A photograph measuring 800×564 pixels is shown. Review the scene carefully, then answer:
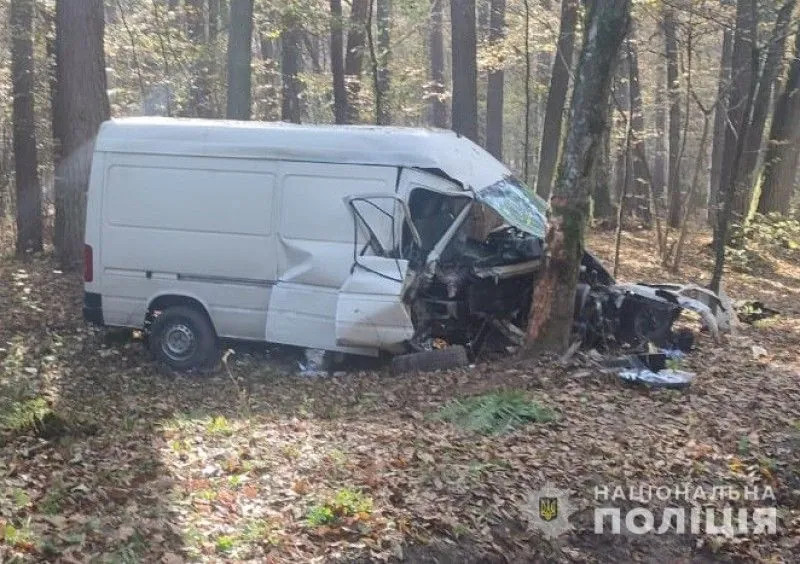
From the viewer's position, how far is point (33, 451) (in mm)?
6160

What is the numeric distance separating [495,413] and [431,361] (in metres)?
2.11

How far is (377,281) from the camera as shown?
29.5 feet

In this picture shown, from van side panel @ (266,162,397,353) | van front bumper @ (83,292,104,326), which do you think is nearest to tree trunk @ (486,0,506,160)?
van side panel @ (266,162,397,353)

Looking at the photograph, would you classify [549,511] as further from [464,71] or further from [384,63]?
[384,63]

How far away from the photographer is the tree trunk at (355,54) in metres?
20.4

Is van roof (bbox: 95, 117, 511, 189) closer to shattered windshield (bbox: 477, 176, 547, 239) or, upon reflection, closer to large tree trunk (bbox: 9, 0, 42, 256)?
shattered windshield (bbox: 477, 176, 547, 239)

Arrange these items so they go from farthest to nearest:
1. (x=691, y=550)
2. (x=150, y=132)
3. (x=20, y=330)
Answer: (x=20, y=330)
(x=150, y=132)
(x=691, y=550)

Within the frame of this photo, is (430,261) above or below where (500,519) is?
above

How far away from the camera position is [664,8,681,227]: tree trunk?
16416mm

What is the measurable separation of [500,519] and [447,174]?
478 centimetres

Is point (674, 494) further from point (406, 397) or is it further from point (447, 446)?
point (406, 397)

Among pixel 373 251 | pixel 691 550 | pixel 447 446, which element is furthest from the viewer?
pixel 373 251

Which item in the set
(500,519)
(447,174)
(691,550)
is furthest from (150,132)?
(691,550)

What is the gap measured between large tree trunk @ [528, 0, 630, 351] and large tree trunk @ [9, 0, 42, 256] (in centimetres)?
1040
